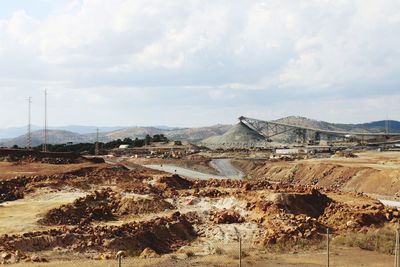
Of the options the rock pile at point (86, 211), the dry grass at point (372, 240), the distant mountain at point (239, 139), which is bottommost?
the dry grass at point (372, 240)

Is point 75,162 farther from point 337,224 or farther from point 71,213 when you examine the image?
point 337,224

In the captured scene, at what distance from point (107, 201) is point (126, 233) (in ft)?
37.9

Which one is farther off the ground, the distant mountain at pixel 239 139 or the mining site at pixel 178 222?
the distant mountain at pixel 239 139

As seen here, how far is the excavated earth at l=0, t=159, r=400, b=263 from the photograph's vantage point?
29516mm

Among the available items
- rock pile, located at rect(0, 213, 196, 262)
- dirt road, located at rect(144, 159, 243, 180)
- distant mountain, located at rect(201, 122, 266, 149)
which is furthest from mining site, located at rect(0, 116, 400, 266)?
distant mountain, located at rect(201, 122, 266, 149)

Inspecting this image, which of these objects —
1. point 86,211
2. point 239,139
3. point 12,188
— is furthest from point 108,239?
point 239,139

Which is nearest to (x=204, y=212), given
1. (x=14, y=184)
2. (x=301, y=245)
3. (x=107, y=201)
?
(x=107, y=201)

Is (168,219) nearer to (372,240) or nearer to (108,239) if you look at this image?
(108,239)

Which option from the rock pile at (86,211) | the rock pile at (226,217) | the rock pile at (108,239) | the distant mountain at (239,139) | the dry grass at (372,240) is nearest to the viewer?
the rock pile at (108,239)

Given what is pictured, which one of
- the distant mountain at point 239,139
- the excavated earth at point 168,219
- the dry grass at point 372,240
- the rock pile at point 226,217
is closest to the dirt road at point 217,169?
the excavated earth at point 168,219

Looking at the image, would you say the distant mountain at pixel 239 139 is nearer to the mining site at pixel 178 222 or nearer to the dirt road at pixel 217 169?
the dirt road at pixel 217 169

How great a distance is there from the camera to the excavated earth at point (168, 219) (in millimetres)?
29516

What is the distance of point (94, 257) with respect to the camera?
89.6 ft

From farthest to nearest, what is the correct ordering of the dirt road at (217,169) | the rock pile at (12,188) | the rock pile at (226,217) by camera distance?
1. the dirt road at (217,169)
2. the rock pile at (12,188)
3. the rock pile at (226,217)
